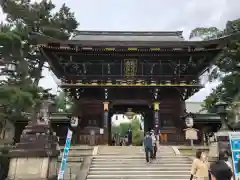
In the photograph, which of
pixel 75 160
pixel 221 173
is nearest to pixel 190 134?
pixel 75 160

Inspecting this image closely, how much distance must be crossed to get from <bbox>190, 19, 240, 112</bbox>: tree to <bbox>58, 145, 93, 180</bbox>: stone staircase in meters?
12.3

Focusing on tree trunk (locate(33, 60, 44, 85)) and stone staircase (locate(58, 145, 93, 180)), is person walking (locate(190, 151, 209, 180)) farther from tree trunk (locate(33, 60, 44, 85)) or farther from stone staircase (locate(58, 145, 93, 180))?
tree trunk (locate(33, 60, 44, 85))

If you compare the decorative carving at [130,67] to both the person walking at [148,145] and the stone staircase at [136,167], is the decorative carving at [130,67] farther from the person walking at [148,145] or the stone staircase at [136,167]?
the person walking at [148,145]

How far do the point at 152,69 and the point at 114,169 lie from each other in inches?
405

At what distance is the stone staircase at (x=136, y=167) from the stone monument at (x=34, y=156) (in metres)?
1.92

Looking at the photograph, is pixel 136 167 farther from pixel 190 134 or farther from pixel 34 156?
pixel 190 134

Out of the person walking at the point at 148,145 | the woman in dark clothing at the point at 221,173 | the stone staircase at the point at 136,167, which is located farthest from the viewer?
the person walking at the point at 148,145

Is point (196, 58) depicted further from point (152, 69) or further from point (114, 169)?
point (114, 169)

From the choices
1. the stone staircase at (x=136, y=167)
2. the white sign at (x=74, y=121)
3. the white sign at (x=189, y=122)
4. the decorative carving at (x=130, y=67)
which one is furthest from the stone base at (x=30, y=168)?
the white sign at (x=189, y=122)

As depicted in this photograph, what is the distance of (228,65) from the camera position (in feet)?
71.2

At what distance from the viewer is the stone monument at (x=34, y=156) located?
10.6 metres

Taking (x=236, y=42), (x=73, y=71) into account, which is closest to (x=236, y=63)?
(x=236, y=42)

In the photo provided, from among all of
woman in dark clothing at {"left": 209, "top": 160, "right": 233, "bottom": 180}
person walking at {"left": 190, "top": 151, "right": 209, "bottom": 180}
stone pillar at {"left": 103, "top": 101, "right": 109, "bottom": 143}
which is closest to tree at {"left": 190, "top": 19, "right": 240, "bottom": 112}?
stone pillar at {"left": 103, "top": 101, "right": 109, "bottom": 143}

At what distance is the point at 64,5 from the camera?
28234 mm
